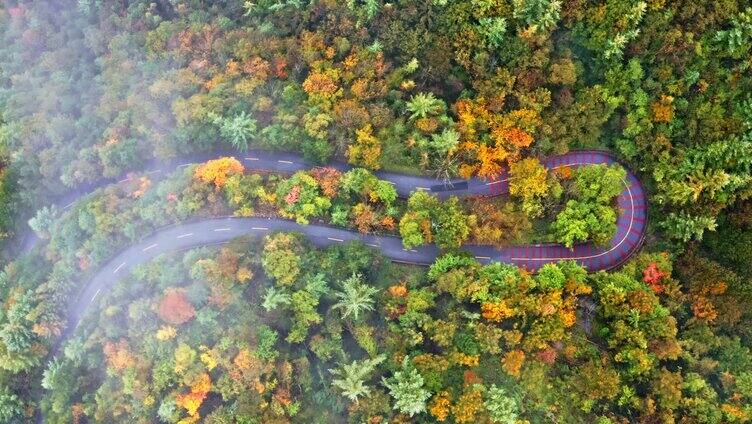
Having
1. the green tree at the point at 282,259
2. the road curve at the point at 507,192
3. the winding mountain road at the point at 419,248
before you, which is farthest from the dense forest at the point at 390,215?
the winding mountain road at the point at 419,248

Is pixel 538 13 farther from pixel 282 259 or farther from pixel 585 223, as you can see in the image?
pixel 282 259

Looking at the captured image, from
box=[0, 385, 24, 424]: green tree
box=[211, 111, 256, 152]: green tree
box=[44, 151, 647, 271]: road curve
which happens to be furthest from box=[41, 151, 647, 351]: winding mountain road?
box=[211, 111, 256, 152]: green tree

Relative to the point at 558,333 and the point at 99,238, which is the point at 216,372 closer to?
the point at 99,238

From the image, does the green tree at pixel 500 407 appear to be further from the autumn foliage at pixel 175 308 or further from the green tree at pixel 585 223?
the autumn foliage at pixel 175 308

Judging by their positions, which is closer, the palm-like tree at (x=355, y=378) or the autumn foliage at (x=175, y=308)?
the palm-like tree at (x=355, y=378)

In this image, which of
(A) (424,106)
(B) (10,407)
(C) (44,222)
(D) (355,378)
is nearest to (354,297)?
(D) (355,378)

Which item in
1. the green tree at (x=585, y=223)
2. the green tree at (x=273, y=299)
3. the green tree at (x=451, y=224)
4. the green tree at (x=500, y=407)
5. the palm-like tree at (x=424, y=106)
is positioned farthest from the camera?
the palm-like tree at (x=424, y=106)
